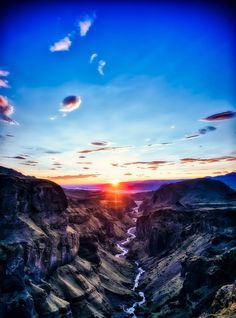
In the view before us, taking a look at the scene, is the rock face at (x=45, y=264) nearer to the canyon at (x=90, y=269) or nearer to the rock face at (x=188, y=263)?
the canyon at (x=90, y=269)

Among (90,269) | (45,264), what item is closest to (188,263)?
(90,269)

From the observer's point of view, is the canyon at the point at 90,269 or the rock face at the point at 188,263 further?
the rock face at the point at 188,263

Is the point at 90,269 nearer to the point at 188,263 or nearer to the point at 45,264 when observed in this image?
the point at 45,264

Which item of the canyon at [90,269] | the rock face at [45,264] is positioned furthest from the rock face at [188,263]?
the rock face at [45,264]

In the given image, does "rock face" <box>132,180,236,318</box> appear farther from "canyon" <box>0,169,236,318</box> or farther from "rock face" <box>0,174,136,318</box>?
"rock face" <box>0,174,136,318</box>

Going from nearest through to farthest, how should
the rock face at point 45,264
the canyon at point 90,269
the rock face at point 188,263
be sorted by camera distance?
the rock face at point 45,264 → the canyon at point 90,269 → the rock face at point 188,263

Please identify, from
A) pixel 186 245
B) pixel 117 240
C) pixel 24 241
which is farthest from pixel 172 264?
pixel 117 240

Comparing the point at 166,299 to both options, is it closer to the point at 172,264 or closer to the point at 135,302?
the point at 135,302

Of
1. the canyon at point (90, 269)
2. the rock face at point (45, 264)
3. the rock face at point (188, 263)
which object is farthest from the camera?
the rock face at point (188, 263)
